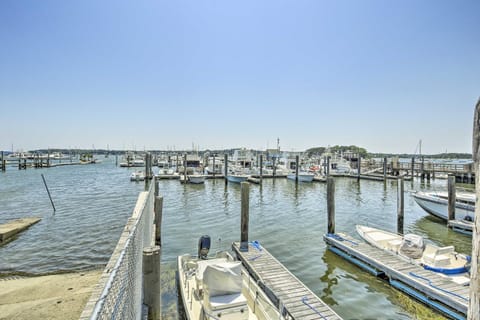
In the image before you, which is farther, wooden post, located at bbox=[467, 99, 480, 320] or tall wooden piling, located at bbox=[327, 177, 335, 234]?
tall wooden piling, located at bbox=[327, 177, 335, 234]

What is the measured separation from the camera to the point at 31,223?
55.8ft

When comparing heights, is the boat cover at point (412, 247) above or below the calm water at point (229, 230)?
above

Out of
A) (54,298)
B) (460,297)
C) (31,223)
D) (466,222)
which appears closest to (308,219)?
(466,222)

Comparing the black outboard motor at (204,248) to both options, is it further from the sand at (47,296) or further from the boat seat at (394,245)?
the boat seat at (394,245)

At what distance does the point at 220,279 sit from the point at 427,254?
8.50 meters

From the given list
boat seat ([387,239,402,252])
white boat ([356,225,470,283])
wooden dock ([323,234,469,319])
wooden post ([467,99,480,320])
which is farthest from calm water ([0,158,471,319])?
wooden post ([467,99,480,320])

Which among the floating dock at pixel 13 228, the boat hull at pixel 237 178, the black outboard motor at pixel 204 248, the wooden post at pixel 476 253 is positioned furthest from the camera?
the boat hull at pixel 237 178

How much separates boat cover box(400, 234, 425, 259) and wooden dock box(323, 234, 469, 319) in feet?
1.53

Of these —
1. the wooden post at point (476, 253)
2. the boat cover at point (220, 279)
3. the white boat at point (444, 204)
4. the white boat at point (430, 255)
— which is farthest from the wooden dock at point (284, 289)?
the white boat at point (444, 204)

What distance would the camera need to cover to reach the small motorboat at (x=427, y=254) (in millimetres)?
9508

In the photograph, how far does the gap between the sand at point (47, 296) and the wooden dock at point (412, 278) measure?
1001 centimetres

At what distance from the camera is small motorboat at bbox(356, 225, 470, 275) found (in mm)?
9508

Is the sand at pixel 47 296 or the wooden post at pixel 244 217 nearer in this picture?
the sand at pixel 47 296

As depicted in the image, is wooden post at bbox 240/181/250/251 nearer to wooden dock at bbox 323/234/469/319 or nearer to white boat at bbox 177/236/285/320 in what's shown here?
wooden dock at bbox 323/234/469/319
